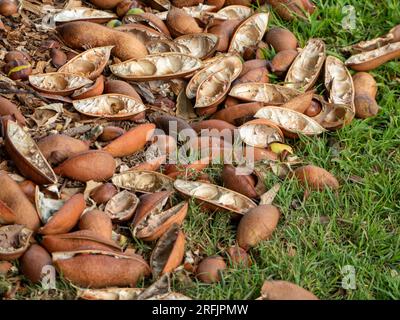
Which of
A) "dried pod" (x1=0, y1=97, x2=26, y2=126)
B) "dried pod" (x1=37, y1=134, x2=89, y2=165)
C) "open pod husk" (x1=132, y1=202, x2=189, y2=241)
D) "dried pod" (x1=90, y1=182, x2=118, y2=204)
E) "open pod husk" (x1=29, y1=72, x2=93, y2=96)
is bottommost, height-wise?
"open pod husk" (x1=132, y1=202, x2=189, y2=241)

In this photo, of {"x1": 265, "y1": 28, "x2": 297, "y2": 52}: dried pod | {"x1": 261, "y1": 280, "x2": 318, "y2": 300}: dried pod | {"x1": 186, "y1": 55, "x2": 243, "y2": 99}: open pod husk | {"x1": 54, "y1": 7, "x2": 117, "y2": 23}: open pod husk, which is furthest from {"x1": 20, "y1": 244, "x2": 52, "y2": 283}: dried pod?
{"x1": 265, "y1": 28, "x2": 297, "y2": 52}: dried pod

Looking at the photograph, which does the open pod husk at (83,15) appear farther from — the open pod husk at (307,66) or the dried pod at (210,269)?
→ the dried pod at (210,269)

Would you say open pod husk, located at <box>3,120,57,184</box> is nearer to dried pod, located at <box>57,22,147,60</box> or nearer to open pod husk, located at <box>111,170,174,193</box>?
open pod husk, located at <box>111,170,174,193</box>

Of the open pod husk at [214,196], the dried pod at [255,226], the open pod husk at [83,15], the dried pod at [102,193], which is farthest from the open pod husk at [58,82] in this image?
the dried pod at [255,226]

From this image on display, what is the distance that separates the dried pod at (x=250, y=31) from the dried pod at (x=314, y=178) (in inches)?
41.0

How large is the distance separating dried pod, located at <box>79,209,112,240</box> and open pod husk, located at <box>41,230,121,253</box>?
8cm

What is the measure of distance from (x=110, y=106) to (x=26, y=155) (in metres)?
0.55

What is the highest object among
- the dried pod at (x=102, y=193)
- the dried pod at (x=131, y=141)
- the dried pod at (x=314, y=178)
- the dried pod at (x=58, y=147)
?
the dried pod at (x=58, y=147)

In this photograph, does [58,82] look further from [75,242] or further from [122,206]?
[75,242]

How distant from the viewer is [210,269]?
2.75 m

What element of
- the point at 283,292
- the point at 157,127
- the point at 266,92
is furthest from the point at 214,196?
the point at 266,92

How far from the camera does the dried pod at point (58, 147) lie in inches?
119

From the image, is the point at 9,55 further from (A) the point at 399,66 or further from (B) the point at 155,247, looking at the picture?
(A) the point at 399,66

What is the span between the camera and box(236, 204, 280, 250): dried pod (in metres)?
2.88
